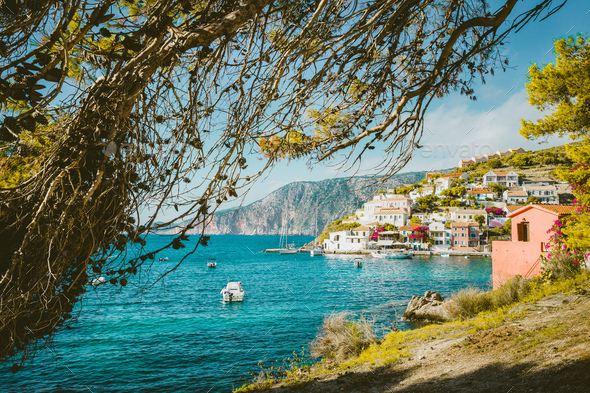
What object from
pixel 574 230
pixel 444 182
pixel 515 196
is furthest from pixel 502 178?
pixel 574 230

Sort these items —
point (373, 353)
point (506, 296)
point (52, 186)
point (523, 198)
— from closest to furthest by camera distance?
point (52, 186)
point (373, 353)
point (506, 296)
point (523, 198)

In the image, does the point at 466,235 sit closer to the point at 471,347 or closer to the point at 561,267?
the point at 561,267

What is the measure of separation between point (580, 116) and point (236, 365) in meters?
13.1

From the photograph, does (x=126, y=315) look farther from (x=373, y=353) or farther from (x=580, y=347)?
(x=580, y=347)

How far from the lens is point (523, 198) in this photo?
5991cm

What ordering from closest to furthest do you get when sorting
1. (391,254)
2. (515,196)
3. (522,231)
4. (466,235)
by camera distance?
(522,231) < (391,254) < (466,235) < (515,196)

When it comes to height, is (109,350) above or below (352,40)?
below

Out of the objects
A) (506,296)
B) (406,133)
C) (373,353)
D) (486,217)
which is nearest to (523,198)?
(486,217)

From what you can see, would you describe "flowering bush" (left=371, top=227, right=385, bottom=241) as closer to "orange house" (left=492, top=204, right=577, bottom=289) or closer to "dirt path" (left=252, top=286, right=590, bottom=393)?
"orange house" (left=492, top=204, right=577, bottom=289)

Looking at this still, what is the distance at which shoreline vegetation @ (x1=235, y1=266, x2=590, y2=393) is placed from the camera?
5152mm

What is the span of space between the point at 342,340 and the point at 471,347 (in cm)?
413

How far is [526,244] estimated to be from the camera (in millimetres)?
14719

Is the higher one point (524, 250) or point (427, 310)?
point (524, 250)

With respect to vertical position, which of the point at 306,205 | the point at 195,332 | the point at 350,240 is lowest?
the point at 195,332
